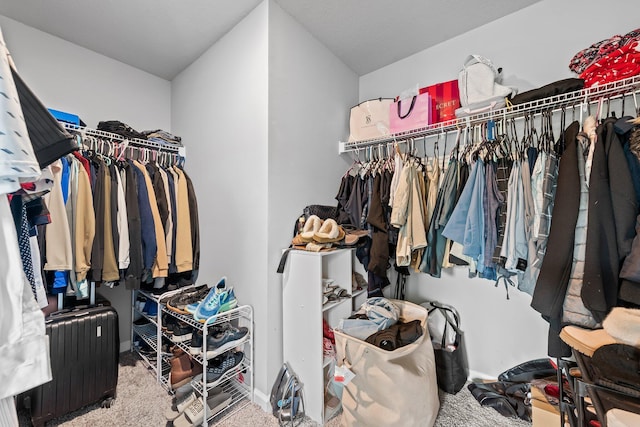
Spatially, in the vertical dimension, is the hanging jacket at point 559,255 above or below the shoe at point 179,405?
above

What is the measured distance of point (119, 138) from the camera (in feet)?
6.33

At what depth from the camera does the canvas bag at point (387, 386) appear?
4.09 ft

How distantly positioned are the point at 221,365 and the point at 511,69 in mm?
2600

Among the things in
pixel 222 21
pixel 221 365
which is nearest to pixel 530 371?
pixel 221 365

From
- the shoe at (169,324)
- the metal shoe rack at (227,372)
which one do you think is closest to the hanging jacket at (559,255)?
the metal shoe rack at (227,372)

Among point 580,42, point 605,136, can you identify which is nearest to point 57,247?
point 605,136

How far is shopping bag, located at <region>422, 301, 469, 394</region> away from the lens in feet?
5.50

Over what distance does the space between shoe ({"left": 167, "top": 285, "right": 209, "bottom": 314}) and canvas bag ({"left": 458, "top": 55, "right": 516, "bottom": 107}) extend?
213cm

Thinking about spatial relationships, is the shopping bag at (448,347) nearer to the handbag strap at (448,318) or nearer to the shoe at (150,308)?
the handbag strap at (448,318)

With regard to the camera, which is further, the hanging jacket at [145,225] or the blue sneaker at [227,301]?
the hanging jacket at [145,225]

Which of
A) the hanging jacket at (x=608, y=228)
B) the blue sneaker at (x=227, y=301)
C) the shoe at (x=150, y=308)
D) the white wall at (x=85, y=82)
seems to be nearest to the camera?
the hanging jacket at (x=608, y=228)

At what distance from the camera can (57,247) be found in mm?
1439

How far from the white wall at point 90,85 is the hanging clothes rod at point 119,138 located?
1.32 ft

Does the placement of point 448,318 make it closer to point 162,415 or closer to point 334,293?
point 334,293
